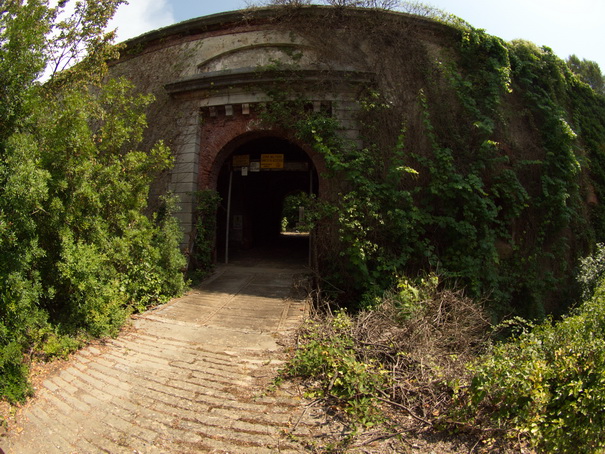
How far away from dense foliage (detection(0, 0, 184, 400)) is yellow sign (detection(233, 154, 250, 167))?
3.47 meters

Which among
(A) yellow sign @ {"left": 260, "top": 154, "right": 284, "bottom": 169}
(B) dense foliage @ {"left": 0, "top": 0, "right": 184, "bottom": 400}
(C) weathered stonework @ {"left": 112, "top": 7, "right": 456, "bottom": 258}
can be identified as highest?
(C) weathered stonework @ {"left": 112, "top": 7, "right": 456, "bottom": 258}

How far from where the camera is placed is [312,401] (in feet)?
11.4

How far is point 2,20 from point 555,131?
11.3 meters

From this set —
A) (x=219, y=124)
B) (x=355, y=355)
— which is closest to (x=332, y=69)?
(x=219, y=124)

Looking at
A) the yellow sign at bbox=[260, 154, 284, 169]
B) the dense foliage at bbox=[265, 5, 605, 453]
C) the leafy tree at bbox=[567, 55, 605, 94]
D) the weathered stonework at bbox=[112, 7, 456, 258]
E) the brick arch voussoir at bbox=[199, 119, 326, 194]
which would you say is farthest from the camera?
the leafy tree at bbox=[567, 55, 605, 94]

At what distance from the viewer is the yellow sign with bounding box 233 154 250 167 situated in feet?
32.1

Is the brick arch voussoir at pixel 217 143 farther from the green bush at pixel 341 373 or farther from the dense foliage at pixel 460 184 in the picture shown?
the green bush at pixel 341 373

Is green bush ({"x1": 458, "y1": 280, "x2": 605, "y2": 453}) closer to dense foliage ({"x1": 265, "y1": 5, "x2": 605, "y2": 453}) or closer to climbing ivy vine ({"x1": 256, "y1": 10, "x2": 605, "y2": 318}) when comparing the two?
dense foliage ({"x1": 265, "y1": 5, "x2": 605, "y2": 453})

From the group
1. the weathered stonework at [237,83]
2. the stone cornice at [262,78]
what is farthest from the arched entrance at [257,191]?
the stone cornice at [262,78]

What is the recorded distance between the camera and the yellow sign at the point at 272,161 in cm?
962

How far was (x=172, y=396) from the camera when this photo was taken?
11.9 ft

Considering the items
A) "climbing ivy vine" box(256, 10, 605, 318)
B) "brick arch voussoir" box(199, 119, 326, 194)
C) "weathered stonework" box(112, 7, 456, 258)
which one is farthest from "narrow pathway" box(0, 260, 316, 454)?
"brick arch voussoir" box(199, 119, 326, 194)

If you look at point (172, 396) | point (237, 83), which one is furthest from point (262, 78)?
point (172, 396)

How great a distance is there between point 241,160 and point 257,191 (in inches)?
178
